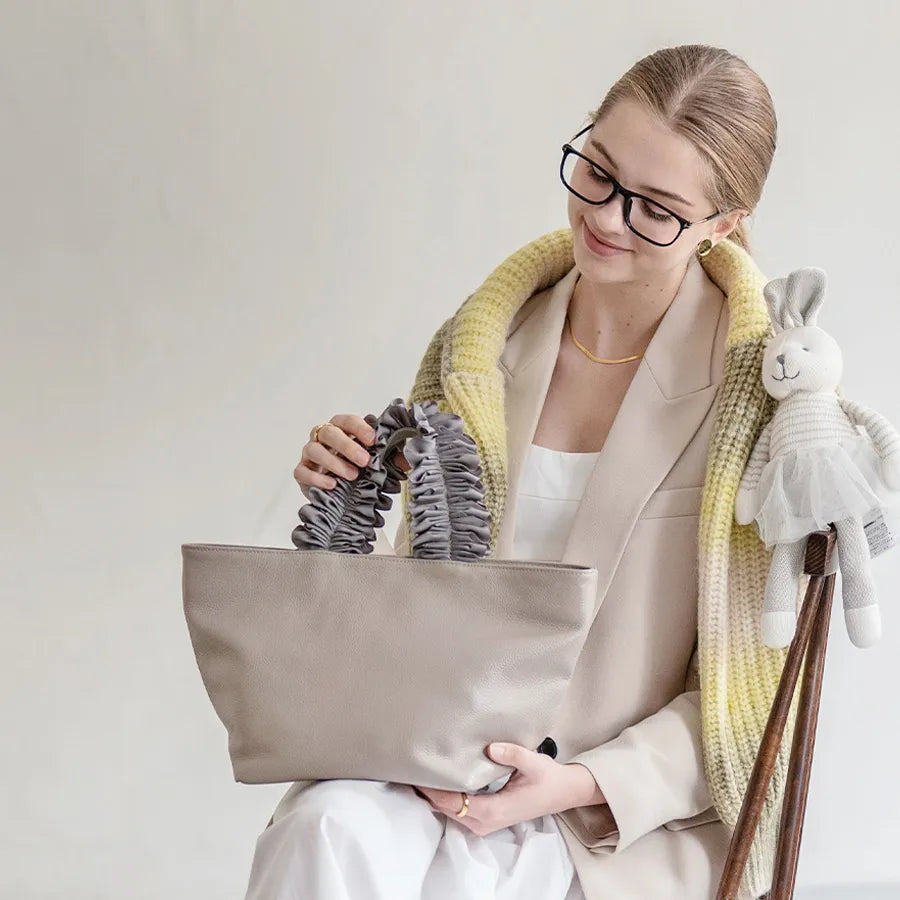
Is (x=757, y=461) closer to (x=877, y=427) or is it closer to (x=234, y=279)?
(x=877, y=427)

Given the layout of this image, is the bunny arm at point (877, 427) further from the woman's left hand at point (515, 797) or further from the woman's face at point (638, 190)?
the woman's left hand at point (515, 797)

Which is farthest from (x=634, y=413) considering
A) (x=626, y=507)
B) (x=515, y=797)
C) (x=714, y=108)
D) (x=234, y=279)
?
(x=234, y=279)

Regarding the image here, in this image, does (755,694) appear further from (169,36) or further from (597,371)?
(169,36)

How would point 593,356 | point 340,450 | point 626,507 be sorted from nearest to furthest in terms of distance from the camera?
point 340,450, point 626,507, point 593,356

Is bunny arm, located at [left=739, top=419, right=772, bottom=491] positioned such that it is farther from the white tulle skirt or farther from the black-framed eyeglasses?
the black-framed eyeglasses

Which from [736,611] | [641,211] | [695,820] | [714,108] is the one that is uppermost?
[714,108]

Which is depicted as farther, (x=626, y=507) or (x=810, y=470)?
(x=626, y=507)

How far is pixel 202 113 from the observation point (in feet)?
6.06

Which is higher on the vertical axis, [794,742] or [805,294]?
[805,294]

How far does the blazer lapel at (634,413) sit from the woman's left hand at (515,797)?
8.5 inches

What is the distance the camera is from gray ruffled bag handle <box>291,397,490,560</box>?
3.58ft

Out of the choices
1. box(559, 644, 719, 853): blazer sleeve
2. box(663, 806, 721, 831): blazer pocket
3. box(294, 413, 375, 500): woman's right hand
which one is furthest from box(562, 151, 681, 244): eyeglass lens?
box(663, 806, 721, 831): blazer pocket

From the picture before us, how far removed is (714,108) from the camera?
4.12 feet

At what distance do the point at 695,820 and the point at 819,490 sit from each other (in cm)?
39
